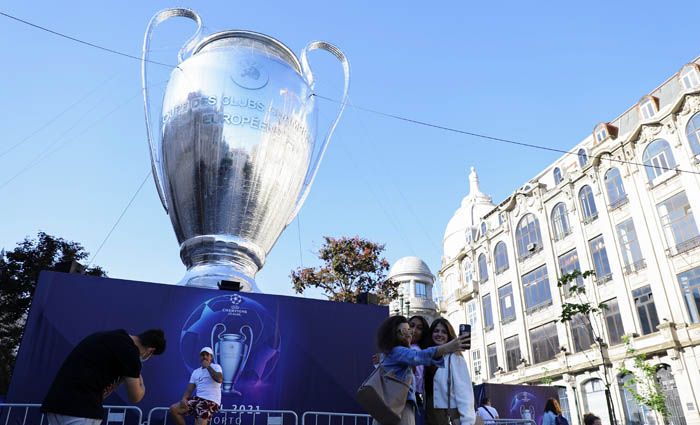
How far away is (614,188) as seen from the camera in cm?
2547

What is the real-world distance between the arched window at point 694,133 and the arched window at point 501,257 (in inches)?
558

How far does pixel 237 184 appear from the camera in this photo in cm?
643

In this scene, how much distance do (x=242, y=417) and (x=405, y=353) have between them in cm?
383

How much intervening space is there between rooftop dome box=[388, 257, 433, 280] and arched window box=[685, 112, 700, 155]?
23.2 metres

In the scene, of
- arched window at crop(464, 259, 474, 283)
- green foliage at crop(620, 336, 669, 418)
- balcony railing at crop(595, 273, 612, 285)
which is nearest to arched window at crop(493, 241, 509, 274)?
arched window at crop(464, 259, 474, 283)

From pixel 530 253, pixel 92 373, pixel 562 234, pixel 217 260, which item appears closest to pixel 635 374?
pixel 562 234

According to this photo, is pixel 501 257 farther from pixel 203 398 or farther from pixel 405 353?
pixel 405 353

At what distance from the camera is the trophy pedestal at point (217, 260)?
6.43 meters

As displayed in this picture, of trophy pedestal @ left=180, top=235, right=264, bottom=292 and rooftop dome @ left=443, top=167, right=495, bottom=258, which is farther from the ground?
rooftop dome @ left=443, top=167, right=495, bottom=258

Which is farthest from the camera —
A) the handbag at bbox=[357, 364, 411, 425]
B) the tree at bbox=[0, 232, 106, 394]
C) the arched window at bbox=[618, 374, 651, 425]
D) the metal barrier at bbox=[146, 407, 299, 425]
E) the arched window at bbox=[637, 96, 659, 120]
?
the arched window at bbox=[637, 96, 659, 120]

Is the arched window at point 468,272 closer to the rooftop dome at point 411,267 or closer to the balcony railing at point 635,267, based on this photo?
the rooftop dome at point 411,267

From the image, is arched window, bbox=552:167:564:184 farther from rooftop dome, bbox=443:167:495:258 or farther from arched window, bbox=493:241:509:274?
rooftop dome, bbox=443:167:495:258

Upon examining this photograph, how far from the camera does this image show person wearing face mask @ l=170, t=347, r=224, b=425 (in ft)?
16.7

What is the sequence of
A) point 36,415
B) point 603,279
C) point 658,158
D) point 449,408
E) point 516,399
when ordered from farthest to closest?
point 603,279 < point 658,158 < point 516,399 < point 36,415 < point 449,408
